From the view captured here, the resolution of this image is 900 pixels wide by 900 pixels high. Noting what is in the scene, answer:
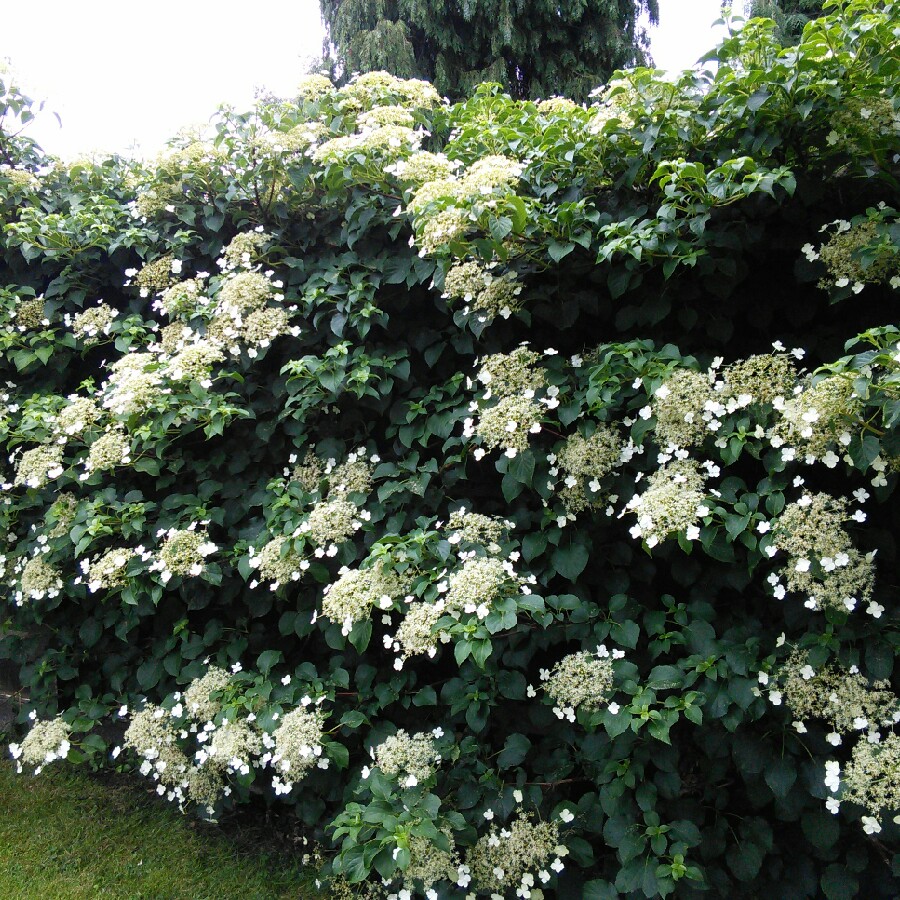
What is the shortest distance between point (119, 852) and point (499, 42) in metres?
6.77

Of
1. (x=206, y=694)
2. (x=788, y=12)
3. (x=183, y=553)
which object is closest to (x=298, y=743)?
(x=206, y=694)

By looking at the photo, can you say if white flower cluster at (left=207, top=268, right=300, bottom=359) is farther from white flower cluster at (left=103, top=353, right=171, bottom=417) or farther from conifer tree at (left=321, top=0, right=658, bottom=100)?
conifer tree at (left=321, top=0, right=658, bottom=100)

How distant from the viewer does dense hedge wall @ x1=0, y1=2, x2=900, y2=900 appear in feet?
6.86

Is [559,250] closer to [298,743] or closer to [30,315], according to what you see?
[298,743]

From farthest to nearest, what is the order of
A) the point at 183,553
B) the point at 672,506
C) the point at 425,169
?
the point at 183,553 < the point at 425,169 < the point at 672,506

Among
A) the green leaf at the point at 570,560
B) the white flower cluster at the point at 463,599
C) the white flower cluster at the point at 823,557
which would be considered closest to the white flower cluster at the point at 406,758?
the white flower cluster at the point at 463,599

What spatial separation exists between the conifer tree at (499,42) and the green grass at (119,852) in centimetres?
619

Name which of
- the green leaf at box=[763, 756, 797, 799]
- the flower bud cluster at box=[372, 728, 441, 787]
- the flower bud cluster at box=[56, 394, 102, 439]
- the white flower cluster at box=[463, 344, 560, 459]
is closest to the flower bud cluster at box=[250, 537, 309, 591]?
the flower bud cluster at box=[372, 728, 441, 787]

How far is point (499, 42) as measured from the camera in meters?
6.78

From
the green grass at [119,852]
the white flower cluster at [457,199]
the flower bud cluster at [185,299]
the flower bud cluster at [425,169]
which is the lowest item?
the green grass at [119,852]

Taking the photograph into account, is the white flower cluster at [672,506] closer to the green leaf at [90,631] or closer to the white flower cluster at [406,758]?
the white flower cluster at [406,758]

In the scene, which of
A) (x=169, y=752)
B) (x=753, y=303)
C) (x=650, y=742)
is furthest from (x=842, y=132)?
(x=169, y=752)

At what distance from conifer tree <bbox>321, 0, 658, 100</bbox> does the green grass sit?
6.19 meters

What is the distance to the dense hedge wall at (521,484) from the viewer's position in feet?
6.86
